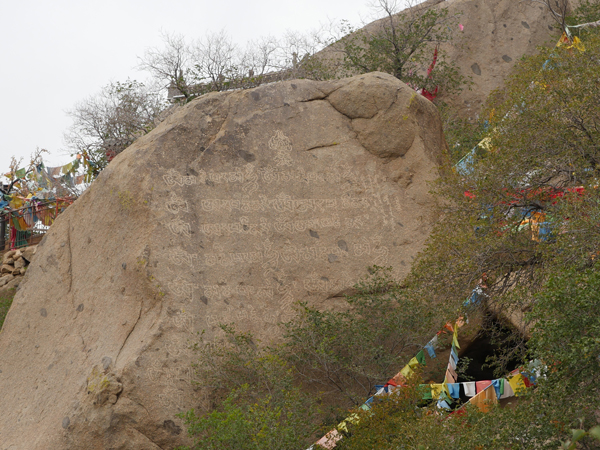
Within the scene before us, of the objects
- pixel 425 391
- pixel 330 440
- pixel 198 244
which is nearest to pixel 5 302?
pixel 198 244

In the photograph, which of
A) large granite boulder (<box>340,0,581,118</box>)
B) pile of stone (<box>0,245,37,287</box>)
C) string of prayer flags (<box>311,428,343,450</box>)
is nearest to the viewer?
string of prayer flags (<box>311,428,343,450</box>)

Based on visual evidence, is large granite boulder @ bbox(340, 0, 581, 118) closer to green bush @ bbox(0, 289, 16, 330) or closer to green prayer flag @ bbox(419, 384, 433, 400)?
green bush @ bbox(0, 289, 16, 330)

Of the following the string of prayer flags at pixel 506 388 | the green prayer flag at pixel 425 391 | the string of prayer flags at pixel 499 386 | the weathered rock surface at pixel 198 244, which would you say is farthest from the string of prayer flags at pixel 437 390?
the weathered rock surface at pixel 198 244

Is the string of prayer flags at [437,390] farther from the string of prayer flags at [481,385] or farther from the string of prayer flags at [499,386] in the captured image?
the string of prayer flags at [499,386]

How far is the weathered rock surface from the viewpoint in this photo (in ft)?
26.2

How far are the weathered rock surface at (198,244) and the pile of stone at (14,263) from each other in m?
8.07

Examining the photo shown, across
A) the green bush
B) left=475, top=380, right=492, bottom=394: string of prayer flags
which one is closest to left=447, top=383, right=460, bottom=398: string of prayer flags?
left=475, top=380, right=492, bottom=394: string of prayer flags

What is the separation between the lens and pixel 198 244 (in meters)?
8.90

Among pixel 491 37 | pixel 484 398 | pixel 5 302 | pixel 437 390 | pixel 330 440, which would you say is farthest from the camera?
pixel 491 37

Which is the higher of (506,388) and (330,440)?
(330,440)

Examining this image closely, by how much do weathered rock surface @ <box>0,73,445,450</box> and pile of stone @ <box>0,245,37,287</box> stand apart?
8073mm

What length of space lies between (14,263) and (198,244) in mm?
10577

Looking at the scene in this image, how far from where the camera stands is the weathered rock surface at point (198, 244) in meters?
7.98

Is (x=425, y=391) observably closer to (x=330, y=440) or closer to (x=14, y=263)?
(x=330, y=440)
